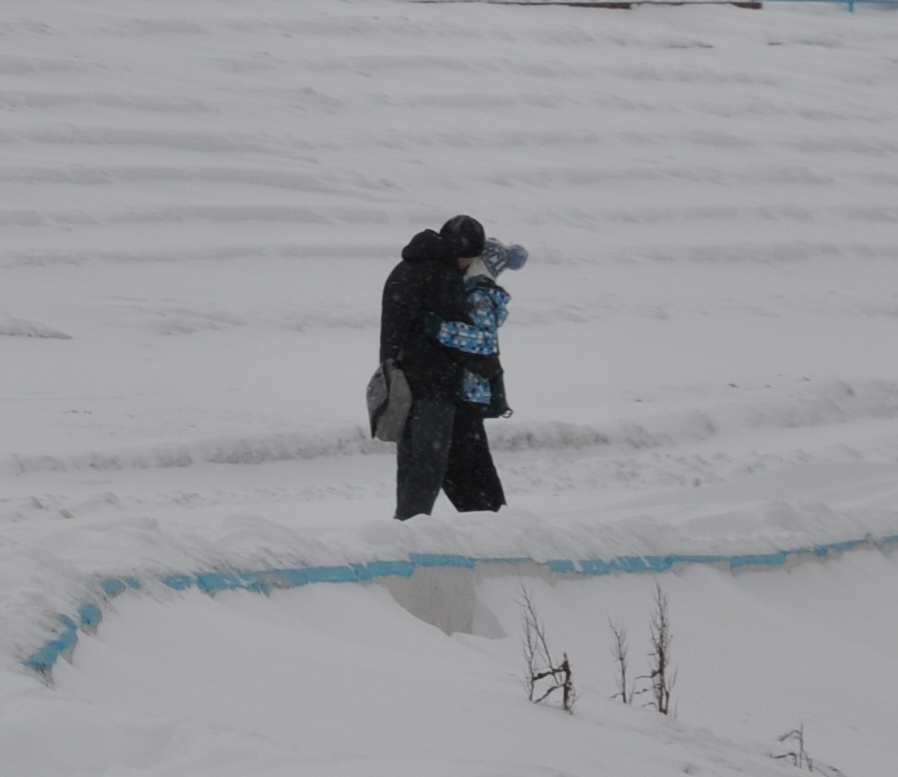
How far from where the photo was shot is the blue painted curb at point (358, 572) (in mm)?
3652

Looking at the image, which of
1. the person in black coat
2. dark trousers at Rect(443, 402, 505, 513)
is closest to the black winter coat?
the person in black coat

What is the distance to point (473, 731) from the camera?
355 cm

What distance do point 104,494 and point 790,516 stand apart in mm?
2557

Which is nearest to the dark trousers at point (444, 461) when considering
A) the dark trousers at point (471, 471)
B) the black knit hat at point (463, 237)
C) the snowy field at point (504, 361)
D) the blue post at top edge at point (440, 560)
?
the dark trousers at point (471, 471)

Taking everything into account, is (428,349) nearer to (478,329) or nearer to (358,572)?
(478,329)

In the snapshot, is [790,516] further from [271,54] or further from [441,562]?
[271,54]

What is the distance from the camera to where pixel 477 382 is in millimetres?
5969

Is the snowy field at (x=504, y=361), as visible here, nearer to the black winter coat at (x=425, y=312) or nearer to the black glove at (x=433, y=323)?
the black winter coat at (x=425, y=312)

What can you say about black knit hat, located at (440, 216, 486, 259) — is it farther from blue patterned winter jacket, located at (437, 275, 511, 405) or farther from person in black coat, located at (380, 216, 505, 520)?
blue patterned winter jacket, located at (437, 275, 511, 405)

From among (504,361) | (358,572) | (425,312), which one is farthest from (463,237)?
(504,361)

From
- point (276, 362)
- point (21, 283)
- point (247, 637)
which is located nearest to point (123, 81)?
point (21, 283)

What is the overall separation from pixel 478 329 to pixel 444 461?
0.44 meters

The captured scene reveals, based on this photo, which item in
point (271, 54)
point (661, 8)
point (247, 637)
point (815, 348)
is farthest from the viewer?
point (661, 8)

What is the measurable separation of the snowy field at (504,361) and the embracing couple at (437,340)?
0.78ft
